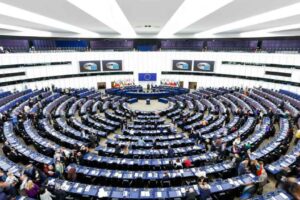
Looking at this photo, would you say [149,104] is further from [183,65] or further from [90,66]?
[90,66]

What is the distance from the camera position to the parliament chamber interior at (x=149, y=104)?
10.2m

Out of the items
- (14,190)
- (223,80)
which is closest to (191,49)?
(223,80)

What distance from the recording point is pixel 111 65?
3894 cm

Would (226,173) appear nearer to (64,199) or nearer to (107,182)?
(107,182)

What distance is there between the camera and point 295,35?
2798cm

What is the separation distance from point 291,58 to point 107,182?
31266mm

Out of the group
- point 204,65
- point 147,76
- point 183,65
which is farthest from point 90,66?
point 204,65

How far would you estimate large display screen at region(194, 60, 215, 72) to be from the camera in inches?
1483

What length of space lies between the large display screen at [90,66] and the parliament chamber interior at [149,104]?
0.19 m

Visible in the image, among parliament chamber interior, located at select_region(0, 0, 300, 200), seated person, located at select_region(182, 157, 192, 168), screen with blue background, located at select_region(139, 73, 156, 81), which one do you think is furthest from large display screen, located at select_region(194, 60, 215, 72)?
seated person, located at select_region(182, 157, 192, 168)

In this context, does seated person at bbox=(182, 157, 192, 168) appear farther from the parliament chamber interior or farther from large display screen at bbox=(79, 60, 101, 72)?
large display screen at bbox=(79, 60, 101, 72)

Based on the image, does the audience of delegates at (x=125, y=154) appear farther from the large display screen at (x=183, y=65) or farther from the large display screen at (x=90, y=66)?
the large display screen at (x=183, y=65)

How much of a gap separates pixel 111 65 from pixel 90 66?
4114 mm

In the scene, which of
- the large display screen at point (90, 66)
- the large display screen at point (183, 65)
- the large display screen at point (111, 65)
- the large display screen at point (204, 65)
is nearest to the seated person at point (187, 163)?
the large display screen at point (204, 65)
